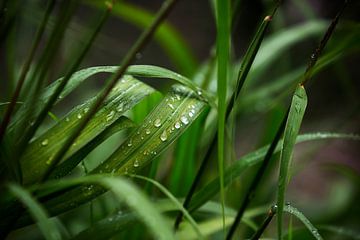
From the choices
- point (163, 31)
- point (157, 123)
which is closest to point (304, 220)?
point (157, 123)

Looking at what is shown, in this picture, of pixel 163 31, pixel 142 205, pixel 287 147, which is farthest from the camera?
pixel 163 31

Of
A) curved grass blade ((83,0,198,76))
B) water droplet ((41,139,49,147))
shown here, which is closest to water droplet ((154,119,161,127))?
water droplet ((41,139,49,147))

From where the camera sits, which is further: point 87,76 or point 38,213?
point 87,76

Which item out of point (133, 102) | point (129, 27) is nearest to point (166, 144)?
point (133, 102)

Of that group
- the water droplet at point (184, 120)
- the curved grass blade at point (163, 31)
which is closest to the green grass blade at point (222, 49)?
the water droplet at point (184, 120)

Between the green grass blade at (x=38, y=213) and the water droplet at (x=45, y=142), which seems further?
the water droplet at (x=45, y=142)

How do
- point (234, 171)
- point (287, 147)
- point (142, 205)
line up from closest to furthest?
point (142, 205) < point (287, 147) < point (234, 171)

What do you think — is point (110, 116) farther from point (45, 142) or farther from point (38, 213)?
point (38, 213)

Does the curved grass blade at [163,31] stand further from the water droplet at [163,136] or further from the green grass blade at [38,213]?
the green grass blade at [38,213]

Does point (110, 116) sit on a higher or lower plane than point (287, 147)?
higher
